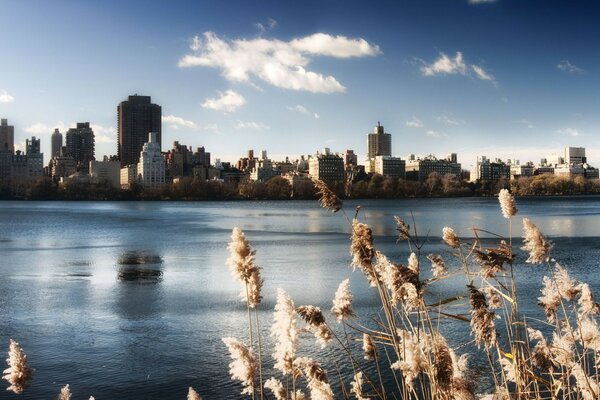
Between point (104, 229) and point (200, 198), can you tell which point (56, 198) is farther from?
point (104, 229)

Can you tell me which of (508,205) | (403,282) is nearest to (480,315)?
(403,282)

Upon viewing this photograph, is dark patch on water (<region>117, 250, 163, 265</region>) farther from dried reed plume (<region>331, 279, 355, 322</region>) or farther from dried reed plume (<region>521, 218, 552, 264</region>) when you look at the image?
dried reed plume (<region>521, 218, 552, 264</region>)

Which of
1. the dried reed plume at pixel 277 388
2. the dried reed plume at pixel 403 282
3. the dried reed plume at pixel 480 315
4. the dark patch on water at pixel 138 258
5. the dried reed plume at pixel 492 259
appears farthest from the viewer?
the dark patch on water at pixel 138 258

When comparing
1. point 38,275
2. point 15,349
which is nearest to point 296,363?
point 15,349

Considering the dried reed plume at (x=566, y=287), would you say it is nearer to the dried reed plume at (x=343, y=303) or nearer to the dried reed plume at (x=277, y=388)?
the dried reed plume at (x=343, y=303)

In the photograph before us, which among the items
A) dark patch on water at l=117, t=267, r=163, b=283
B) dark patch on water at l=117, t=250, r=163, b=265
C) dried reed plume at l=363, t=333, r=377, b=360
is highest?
dried reed plume at l=363, t=333, r=377, b=360

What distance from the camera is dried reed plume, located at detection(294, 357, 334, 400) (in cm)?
334

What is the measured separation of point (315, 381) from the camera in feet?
11.3

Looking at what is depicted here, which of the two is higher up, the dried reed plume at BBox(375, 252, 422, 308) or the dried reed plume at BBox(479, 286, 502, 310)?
the dried reed plume at BBox(375, 252, 422, 308)

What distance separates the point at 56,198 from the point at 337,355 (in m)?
168

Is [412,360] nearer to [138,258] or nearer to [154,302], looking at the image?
[154,302]

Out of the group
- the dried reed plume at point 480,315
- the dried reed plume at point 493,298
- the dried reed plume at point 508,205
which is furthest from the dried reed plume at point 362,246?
the dried reed plume at point 493,298

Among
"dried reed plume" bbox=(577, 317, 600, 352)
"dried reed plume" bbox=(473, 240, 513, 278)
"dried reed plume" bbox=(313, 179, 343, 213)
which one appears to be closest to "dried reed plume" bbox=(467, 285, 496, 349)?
"dried reed plume" bbox=(473, 240, 513, 278)

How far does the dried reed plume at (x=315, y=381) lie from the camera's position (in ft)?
11.0
